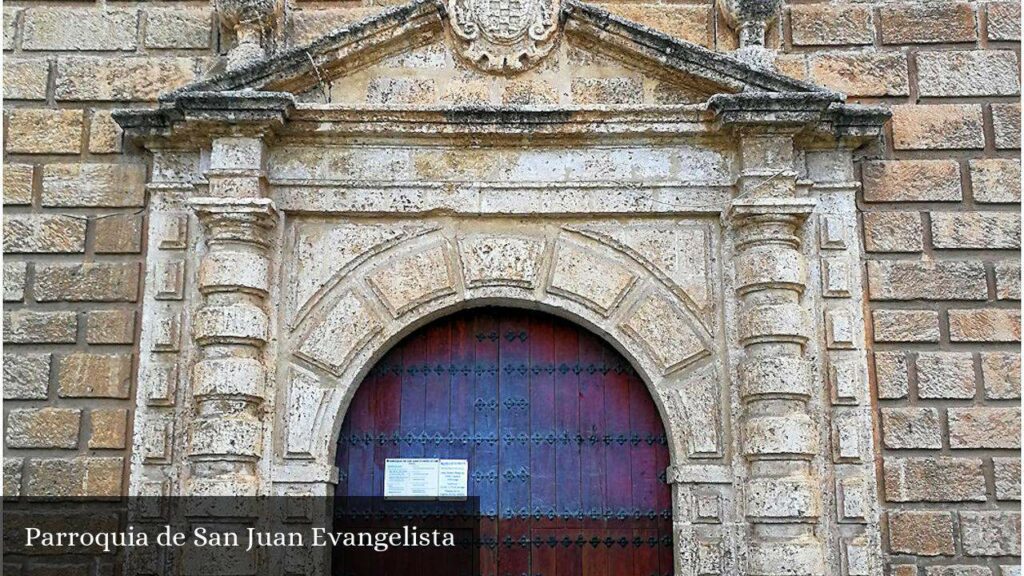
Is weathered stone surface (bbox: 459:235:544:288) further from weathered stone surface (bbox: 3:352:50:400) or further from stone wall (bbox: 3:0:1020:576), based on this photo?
weathered stone surface (bbox: 3:352:50:400)

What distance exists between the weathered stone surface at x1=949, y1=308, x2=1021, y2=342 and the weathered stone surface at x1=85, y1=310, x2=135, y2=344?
3.62 metres

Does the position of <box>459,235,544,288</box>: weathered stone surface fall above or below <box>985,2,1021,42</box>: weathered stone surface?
below

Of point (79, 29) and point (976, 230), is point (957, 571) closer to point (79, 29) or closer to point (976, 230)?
point (976, 230)

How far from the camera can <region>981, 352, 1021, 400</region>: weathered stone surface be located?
482 centimetres

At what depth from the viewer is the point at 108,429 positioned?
4812 millimetres

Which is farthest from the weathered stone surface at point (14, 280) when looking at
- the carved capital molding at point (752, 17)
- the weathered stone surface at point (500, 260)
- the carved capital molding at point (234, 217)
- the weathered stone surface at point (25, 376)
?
the carved capital molding at point (752, 17)

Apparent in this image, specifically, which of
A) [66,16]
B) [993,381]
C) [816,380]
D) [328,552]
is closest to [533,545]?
[328,552]

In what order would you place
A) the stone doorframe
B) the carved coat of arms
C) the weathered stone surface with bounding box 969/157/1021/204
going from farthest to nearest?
the carved coat of arms
the weathered stone surface with bounding box 969/157/1021/204
the stone doorframe

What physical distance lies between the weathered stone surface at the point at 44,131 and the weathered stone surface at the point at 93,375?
3.24 feet

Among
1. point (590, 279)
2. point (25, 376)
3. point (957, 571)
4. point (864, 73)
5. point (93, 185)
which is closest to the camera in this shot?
point (957, 571)

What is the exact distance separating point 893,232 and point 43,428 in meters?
3.84

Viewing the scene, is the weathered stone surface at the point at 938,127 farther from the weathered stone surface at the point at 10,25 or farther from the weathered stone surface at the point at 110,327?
the weathered stone surface at the point at 10,25

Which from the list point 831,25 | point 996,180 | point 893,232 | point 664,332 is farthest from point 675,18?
point 996,180

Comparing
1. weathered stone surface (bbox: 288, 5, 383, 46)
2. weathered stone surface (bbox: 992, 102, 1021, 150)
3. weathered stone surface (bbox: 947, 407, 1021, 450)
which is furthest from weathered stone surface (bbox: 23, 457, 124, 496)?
weathered stone surface (bbox: 992, 102, 1021, 150)
